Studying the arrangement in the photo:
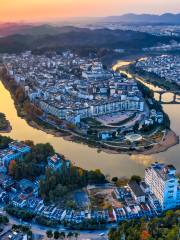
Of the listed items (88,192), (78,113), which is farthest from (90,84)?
(88,192)

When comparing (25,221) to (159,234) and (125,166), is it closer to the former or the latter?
(159,234)

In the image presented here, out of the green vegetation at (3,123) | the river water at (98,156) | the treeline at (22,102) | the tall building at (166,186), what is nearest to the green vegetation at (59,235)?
the tall building at (166,186)

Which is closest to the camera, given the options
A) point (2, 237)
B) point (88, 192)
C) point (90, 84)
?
point (2, 237)

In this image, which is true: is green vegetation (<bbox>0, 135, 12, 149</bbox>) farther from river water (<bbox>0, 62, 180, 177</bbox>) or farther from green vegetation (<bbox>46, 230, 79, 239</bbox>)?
green vegetation (<bbox>46, 230, 79, 239</bbox>)

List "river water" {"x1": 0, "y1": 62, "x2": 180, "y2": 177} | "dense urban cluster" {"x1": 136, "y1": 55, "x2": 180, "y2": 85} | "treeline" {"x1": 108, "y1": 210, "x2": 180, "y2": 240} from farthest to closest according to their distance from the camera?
"dense urban cluster" {"x1": 136, "y1": 55, "x2": 180, "y2": 85}
"river water" {"x1": 0, "y1": 62, "x2": 180, "y2": 177}
"treeline" {"x1": 108, "y1": 210, "x2": 180, "y2": 240}

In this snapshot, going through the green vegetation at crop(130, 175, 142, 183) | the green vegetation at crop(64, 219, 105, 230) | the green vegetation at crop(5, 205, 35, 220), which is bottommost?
the green vegetation at crop(64, 219, 105, 230)

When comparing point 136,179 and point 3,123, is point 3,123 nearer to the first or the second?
point 3,123

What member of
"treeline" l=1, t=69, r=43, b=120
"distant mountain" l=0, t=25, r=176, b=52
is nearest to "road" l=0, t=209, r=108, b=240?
"treeline" l=1, t=69, r=43, b=120

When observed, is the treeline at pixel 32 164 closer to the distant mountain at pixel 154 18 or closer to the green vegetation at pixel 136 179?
the green vegetation at pixel 136 179
